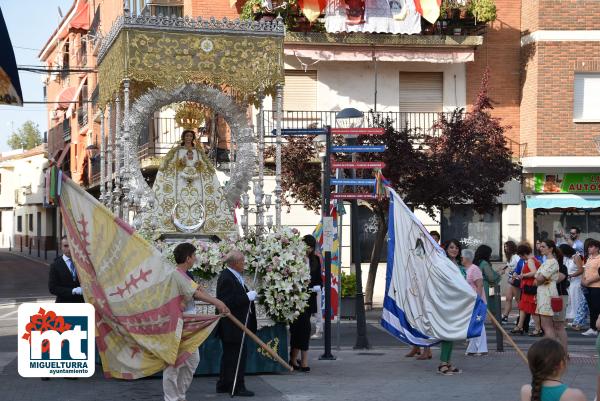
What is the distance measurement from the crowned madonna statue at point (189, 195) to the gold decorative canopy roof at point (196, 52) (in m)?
1.11

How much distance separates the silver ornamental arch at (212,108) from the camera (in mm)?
15641

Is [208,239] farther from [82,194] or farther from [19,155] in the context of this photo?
[19,155]

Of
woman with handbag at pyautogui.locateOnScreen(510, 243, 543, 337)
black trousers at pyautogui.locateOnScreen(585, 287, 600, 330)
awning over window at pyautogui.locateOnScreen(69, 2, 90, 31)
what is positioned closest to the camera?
black trousers at pyautogui.locateOnScreen(585, 287, 600, 330)

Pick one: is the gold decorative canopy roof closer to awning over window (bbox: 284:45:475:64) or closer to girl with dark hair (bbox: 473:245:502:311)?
girl with dark hair (bbox: 473:245:502:311)

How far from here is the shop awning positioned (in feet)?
92.8

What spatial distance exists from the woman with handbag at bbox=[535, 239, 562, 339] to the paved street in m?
0.67

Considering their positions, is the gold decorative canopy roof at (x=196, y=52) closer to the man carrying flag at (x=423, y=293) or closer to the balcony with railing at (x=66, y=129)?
the man carrying flag at (x=423, y=293)

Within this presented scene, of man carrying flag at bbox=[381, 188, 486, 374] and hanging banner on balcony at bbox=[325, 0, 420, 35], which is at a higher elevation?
hanging banner on balcony at bbox=[325, 0, 420, 35]

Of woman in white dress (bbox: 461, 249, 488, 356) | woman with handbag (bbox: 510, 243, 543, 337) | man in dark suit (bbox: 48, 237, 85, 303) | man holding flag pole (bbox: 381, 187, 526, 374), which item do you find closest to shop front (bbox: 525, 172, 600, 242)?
woman with handbag (bbox: 510, 243, 543, 337)

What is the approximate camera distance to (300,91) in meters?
28.3

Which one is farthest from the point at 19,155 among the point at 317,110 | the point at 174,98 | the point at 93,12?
the point at 174,98

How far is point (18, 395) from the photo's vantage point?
39.3 ft

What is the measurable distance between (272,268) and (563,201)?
16.3m

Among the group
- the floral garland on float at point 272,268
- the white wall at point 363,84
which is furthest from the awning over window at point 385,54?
the floral garland on float at point 272,268
